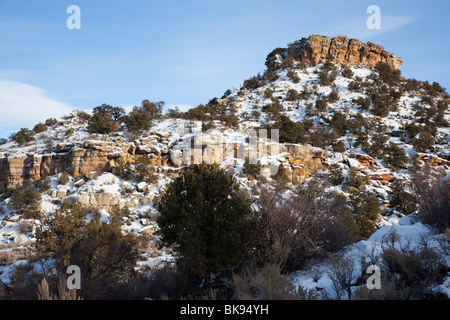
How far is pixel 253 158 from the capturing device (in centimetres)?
2081

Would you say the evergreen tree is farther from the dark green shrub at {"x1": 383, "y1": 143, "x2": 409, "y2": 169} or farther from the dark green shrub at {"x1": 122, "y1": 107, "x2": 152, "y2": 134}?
the dark green shrub at {"x1": 383, "y1": 143, "x2": 409, "y2": 169}

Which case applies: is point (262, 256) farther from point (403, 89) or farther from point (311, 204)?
point (403, 89)

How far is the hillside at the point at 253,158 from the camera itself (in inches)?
553

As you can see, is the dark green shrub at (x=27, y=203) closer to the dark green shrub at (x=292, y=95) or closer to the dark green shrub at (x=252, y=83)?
the dark green shrub at (x=292, y=95)

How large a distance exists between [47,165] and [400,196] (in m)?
25.5

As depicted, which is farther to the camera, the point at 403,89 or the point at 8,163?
the point at 403,89

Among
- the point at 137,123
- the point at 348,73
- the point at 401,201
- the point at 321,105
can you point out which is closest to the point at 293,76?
the point at 348,73

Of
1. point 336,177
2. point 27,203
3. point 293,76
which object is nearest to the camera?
point 27,203

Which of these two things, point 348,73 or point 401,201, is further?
point 348,73

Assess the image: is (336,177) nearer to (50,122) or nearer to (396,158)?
(396,158)

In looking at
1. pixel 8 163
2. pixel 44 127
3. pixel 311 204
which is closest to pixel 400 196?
pixel 311 204

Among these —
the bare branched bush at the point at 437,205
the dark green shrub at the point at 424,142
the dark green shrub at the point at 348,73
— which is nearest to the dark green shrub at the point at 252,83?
the dark green shrub at the point at 348,73

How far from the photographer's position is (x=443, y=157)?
21047mm

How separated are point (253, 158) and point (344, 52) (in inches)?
1387
